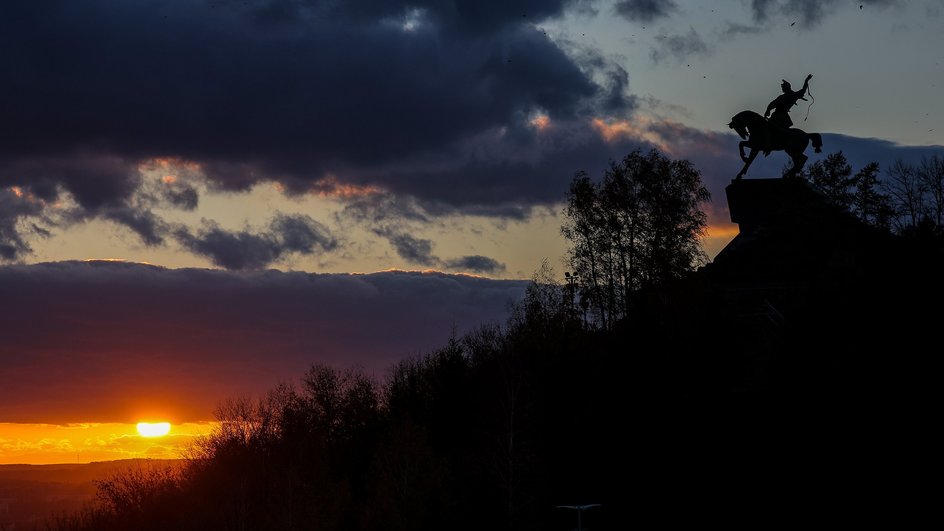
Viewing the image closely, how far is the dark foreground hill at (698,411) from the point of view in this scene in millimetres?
40438

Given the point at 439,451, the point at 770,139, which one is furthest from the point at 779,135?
the point at 439,451

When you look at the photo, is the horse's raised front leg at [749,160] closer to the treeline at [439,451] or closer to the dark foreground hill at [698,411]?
the dark foreground hill at [698,411]

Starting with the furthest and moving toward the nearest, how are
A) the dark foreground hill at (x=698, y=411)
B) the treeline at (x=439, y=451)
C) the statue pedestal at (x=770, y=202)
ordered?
1. the treeline at (x=439, y=451)
2. the statue pedestal at (x=770, y=202)
3. the dark foreground hill at (x=698, y=411)

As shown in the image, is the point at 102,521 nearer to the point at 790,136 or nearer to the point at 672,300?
the point at 672,300

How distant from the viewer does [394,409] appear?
9931 centimetres

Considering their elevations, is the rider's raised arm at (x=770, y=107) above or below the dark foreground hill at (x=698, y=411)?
above

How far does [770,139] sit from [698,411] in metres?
13.2

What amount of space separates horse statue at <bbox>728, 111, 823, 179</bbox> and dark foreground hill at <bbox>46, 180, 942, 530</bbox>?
110 centimetres

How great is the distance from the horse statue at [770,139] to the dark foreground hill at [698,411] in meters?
1.10

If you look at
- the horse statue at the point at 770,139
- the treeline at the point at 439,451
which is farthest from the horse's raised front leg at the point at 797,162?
the treeline at the point at 439,451

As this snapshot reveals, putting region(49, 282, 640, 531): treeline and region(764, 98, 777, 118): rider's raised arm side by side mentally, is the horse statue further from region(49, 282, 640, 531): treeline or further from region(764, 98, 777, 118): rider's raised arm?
region(49, 282, 640, 531): treeline

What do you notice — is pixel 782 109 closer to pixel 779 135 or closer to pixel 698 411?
pixel 779 135

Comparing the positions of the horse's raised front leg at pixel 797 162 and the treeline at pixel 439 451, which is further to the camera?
the treeline at pixel 439 451

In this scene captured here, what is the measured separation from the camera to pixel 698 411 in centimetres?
5312
